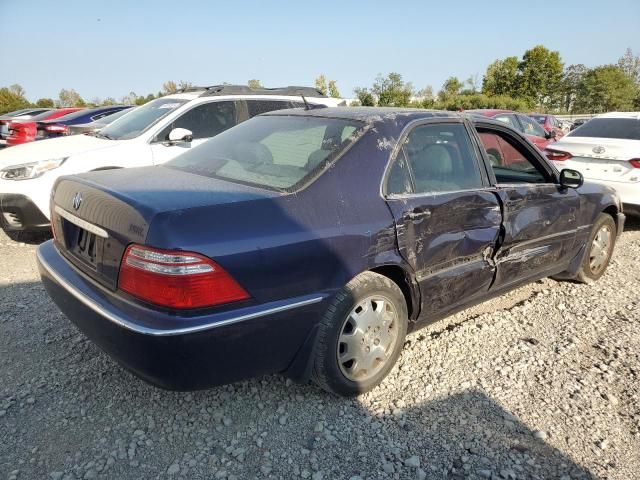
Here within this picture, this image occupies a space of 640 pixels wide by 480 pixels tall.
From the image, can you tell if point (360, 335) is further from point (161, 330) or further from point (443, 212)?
point (161, 330)

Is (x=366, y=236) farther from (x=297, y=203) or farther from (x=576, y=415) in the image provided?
(x=576, y=415)

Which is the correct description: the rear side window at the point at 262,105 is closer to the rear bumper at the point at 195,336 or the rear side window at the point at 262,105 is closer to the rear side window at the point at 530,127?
the rear bumper at the point at 195,336

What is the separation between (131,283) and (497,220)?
229cm

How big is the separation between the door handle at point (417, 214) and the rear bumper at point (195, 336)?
0.69 meters

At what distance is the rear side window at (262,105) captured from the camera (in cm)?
638

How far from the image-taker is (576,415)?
258 cm

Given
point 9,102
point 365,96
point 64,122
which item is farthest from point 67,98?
point 64,122

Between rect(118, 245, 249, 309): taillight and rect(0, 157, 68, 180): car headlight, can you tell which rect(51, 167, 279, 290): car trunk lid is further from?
rect(0, 157, 68, 180): car headlight

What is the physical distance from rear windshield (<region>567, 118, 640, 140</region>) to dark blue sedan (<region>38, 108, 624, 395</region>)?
407 cm

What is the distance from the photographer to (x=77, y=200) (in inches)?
95.6

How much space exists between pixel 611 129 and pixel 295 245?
6498 mm

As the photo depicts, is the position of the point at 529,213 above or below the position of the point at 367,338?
above

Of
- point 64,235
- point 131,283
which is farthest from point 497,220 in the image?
point 64,235

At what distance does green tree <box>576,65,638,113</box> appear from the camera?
153 ft
